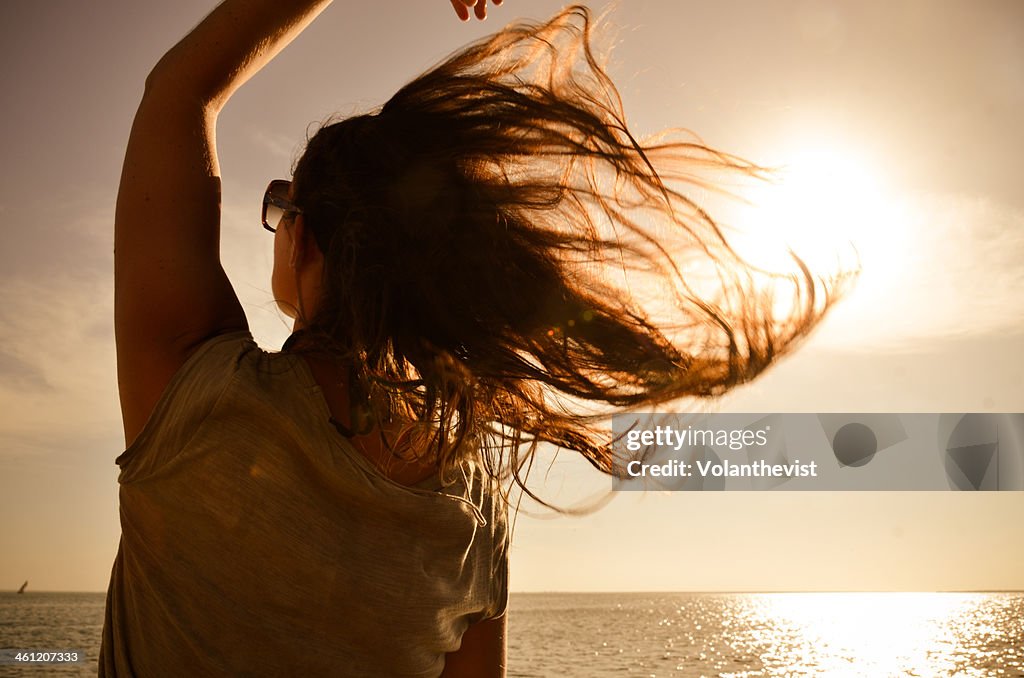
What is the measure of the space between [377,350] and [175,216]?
1.47ft

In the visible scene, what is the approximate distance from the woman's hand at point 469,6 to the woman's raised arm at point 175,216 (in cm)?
54

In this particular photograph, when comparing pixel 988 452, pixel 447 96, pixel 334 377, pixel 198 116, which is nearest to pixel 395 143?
pixel 447 96

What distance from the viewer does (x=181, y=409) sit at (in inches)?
49.6

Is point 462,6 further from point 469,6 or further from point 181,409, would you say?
point 181,409

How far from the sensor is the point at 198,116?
57.6 inches

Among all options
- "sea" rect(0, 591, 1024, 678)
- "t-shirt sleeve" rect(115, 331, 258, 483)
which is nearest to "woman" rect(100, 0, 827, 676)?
"t-shirt sleeve" rect(115, 331, 258, 483)

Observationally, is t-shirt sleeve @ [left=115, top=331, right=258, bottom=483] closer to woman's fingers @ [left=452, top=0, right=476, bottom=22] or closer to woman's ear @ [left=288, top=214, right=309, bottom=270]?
woman's ear @ [left=288, top=214, right=309, bottom=270]

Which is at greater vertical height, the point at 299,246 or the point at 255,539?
the point at 299,246

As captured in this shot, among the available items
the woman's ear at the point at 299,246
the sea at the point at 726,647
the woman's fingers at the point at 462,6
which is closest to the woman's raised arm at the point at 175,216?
the woman's ear at the point at 299,246

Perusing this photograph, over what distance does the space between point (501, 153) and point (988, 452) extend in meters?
40.4

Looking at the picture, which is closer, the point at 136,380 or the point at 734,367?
the point at 136,380

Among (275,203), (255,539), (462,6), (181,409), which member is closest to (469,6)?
(462,6)

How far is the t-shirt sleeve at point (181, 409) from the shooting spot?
1.26 m

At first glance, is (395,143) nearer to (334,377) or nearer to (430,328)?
(430,328)
